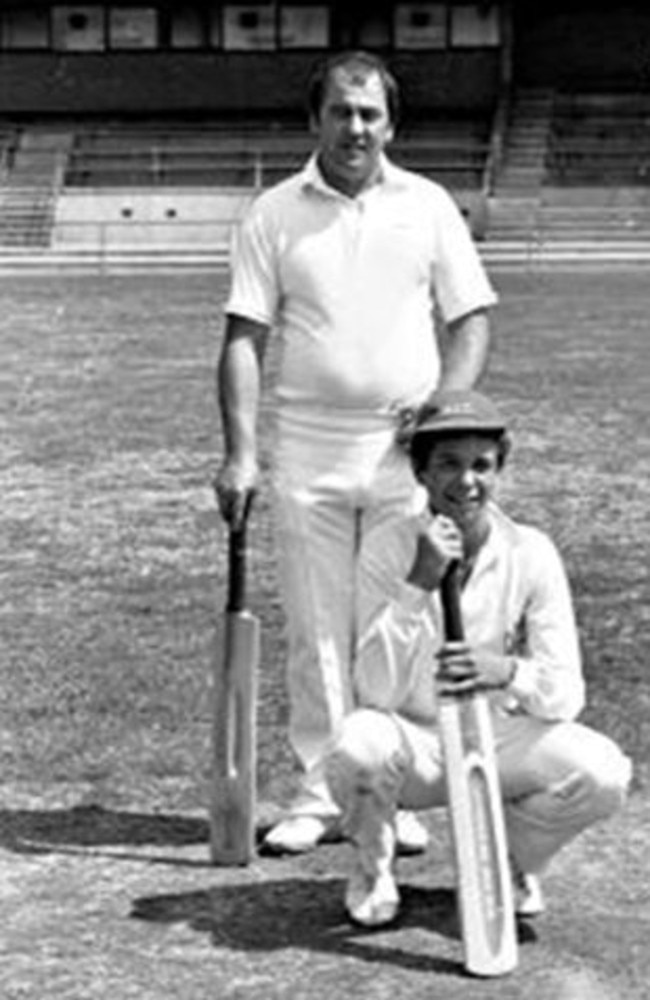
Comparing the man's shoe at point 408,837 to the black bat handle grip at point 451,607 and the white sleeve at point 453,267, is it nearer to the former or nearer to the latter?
the black bat handle grip at point 451,607

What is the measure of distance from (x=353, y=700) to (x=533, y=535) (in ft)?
3.15

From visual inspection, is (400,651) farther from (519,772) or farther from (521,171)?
(521,171)

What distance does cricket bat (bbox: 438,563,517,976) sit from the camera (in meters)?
4.79

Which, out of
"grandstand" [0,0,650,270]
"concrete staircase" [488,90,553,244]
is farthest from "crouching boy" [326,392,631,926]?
"grandstand" [0,0,650,270]

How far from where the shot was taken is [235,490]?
5.51 m

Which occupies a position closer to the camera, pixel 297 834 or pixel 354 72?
pixel 354 72

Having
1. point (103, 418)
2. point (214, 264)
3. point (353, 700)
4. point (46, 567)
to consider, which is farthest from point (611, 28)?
point (353, 700)

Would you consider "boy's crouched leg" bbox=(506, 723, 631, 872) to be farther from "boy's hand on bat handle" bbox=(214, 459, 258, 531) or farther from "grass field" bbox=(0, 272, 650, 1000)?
"boy's hand on bat handle" bbox=(214, 459, 258, 531)

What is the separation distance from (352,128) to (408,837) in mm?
1900

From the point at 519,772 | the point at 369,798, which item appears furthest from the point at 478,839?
the point at 369,798

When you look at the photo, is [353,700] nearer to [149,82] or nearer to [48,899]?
[48,899]

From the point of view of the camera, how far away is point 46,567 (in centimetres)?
1067

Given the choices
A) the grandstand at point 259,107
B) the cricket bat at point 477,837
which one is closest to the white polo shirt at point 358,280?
the cricket bat at point 477,837

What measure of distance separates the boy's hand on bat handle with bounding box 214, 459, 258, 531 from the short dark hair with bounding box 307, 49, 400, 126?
3.03 feet
